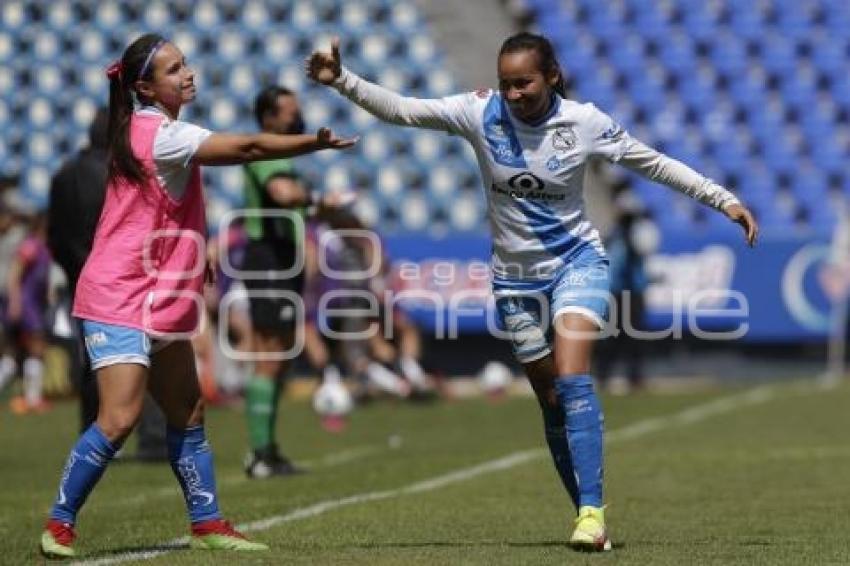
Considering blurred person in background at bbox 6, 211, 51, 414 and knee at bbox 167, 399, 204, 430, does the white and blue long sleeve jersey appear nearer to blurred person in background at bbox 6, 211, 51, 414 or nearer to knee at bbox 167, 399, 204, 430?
knee at bbox 167, 399, 204, 430

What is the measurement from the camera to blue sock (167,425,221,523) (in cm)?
736

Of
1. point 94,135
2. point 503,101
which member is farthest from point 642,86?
point 503,101

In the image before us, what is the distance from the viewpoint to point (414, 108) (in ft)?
24.6

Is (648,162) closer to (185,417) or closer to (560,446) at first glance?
(560,446)

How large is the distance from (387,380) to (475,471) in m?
8.38

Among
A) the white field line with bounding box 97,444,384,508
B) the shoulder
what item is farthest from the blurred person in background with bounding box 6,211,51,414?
the shoulder

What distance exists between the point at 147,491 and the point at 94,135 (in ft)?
7.74

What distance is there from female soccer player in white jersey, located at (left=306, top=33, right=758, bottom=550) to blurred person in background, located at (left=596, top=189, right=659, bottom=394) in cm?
1346

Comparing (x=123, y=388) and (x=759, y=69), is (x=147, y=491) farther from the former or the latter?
(x=759, y=69)

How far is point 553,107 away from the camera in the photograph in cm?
748

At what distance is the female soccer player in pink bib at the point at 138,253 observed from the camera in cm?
695

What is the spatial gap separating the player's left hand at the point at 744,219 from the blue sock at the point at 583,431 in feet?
2.77

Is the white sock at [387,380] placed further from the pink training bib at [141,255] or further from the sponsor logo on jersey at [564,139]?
the pink training bib at [141,255]

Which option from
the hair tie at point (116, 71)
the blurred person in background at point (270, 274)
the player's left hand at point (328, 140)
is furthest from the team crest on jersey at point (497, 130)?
the blurred person in background at point (270, 274)
